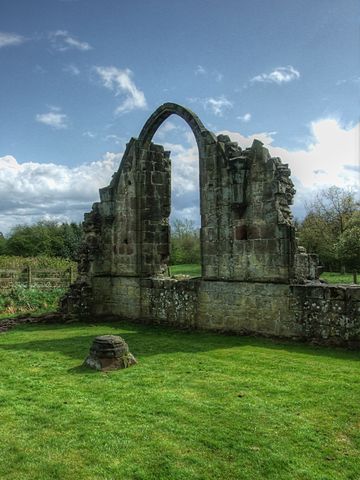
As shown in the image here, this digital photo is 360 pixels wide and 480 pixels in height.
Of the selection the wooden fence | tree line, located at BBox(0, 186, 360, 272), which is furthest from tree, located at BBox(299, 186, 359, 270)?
the wooden fence

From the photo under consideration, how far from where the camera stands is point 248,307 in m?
10.3

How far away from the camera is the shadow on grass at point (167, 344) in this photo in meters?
8.53

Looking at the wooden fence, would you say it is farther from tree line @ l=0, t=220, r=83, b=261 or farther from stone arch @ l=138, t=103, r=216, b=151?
tree line @ l=0, t=220, r=83, b=261

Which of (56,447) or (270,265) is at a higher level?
(270,265)

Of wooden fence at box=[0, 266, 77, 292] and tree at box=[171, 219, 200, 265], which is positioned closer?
wooden fence at box=[0, 266, 77, 292]

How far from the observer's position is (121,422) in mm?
5258

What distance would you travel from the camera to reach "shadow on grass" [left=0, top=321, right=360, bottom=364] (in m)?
8.53

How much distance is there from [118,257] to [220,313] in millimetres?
4508

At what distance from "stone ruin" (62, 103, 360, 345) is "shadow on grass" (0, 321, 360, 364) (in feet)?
1.21

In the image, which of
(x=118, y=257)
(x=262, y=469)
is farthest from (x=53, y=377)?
(x=118, y=257)

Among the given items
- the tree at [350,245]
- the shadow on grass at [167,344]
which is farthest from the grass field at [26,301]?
the tree at [350,245]

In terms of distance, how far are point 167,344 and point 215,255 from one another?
8.65ft

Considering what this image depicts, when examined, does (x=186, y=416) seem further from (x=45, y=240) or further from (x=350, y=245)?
(x=45, y=240)

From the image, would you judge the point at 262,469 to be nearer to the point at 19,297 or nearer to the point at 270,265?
the point at 270,265
